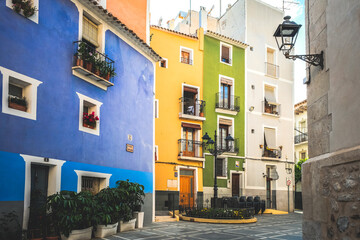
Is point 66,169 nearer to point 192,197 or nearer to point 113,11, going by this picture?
point 113,11

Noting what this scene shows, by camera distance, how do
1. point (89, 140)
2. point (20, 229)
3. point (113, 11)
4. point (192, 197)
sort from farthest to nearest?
1. point (192, 197)
2. point (113, 11)
3. point (89, 140)
4. point (20, 229)

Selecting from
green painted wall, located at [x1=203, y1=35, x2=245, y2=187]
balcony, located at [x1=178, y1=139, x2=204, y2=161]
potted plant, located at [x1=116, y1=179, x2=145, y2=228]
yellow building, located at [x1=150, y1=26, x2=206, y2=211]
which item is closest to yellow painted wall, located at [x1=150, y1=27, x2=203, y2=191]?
yellow building, located at [x1=150, y1=26, x2=206, y2=211]

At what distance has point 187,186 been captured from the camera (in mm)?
22875

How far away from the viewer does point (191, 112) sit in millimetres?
23516

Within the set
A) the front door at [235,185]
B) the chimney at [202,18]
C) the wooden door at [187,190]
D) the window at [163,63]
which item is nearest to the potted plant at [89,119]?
the wooden door at [187,190]

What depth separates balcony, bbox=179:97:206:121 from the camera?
2325 centimetres

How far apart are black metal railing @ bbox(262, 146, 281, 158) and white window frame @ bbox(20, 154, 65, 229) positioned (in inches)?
738

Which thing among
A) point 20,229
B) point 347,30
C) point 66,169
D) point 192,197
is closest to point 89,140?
point 66,169

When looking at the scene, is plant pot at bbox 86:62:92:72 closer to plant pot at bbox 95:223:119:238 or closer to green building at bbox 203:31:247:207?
plant pot at bbox 95:223:119:238

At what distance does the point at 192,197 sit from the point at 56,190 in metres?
13.5

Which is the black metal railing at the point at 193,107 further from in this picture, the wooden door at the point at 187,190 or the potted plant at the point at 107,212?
the potted plant at the point at 107,212

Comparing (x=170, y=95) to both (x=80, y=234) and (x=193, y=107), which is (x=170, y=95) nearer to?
(x=193, y=107)

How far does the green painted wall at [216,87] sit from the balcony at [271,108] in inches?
84.3

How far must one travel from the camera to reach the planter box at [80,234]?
30.3 ft
